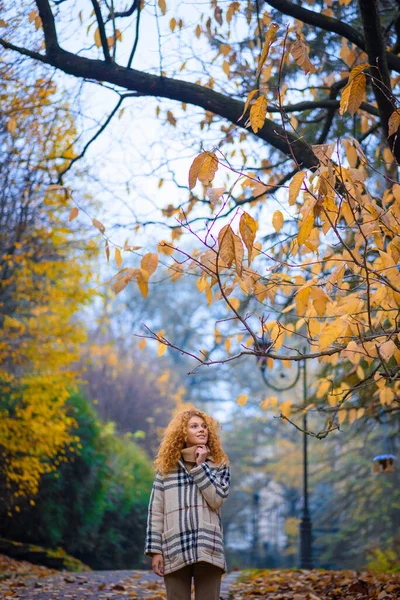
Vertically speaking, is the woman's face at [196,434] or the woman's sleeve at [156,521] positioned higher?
the woman's face at [196,434]

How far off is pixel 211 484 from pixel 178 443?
0.34 m

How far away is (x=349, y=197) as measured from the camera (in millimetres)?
2824

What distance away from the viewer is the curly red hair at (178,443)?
363 centimetres

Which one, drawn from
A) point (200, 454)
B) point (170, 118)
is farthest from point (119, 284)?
point (170, 118)

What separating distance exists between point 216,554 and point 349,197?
191cm

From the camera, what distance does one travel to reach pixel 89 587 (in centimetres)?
626

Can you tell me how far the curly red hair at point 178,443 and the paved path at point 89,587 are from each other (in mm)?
2351

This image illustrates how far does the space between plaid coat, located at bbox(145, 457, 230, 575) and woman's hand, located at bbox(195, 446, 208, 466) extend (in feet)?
0.17

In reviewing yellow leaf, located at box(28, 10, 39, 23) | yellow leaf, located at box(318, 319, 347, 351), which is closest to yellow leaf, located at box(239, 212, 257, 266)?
yellow leaf, located at box(318, 319, 347, 351)

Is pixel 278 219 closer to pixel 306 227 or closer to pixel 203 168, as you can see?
pixel 306 227

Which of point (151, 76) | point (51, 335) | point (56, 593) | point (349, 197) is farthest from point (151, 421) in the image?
point (349, 197)

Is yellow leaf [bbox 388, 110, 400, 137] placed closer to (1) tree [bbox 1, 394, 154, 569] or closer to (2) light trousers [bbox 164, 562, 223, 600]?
(2) light trousers [bbox 164, 562, 223, 600]

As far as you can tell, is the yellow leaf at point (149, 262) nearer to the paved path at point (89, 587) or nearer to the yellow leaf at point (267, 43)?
the yellow leaf at point (267, 43)

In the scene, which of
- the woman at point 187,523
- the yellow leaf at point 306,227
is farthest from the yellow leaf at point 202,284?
the yellow leaf at point 306,227
